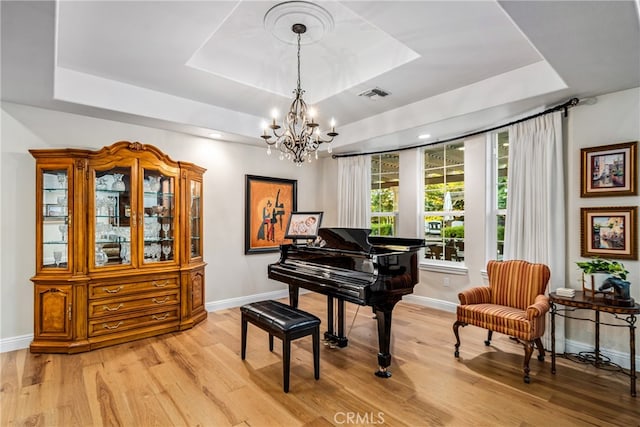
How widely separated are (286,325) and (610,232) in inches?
122

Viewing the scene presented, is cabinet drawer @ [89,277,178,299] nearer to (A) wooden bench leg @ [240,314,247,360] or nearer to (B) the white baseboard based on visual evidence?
(B) the white baseboard

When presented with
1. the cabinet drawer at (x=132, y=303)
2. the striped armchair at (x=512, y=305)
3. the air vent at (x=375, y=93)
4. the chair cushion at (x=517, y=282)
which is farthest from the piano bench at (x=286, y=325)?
the air vent at (x=375, y=93)

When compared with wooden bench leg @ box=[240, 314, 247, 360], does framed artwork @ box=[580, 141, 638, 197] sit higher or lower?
higher

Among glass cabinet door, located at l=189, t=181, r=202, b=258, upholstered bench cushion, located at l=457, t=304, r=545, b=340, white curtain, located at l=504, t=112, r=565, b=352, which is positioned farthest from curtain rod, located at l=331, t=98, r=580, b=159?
glass cabinet door, located at l=189, t=181, r=202, b=258

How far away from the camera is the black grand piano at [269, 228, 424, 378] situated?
2807 millimetres

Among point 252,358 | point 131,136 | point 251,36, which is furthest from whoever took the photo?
point 131,136

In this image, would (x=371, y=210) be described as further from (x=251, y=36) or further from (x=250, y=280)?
(x=251, y=36)

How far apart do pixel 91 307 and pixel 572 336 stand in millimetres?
4936

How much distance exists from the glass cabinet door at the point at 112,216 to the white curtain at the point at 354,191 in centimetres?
331

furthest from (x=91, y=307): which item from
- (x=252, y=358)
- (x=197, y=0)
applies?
(x=197, y=0)

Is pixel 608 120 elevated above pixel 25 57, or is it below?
below

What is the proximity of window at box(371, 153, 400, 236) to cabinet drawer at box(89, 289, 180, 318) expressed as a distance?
10.4ft

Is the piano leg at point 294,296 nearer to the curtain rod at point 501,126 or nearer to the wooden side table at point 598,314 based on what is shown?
the wooden side table at point 598,314

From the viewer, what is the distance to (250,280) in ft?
17.2
